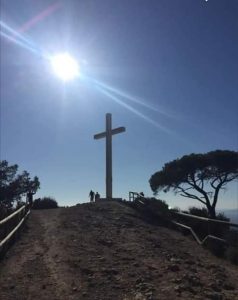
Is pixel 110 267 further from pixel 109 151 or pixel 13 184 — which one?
pixel 13 184

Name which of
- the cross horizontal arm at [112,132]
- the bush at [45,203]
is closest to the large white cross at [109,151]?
the cross horizontal arm at [112,132]

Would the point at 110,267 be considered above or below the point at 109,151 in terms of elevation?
below

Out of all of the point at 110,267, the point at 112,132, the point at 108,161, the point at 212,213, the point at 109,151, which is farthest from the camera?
the point at 212,213

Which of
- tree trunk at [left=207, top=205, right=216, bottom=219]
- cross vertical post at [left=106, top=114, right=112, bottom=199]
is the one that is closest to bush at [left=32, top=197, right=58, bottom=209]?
cross vertical post at [left=106, top=114, right=112, bottom=199]

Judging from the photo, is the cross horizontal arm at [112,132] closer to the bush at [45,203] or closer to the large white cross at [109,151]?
the large white cross at [109,151]

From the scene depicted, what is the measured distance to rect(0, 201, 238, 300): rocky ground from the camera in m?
9.38

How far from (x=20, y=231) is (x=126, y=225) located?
4433mm

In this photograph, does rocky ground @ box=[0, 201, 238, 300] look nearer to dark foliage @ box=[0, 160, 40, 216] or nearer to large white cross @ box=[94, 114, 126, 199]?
large white cross @ box=[94, 114, 126, 199]

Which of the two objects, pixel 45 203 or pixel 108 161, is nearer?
pixel 108 161

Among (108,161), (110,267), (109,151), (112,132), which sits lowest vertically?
(110,267)

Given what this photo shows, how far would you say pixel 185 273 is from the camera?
10992mm

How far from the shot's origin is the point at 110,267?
11367 mm

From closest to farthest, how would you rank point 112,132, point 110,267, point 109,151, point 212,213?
point 110,267 → point 109,151 → point 112,132 → point 212,213

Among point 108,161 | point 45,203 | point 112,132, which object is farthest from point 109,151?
point 45,203
